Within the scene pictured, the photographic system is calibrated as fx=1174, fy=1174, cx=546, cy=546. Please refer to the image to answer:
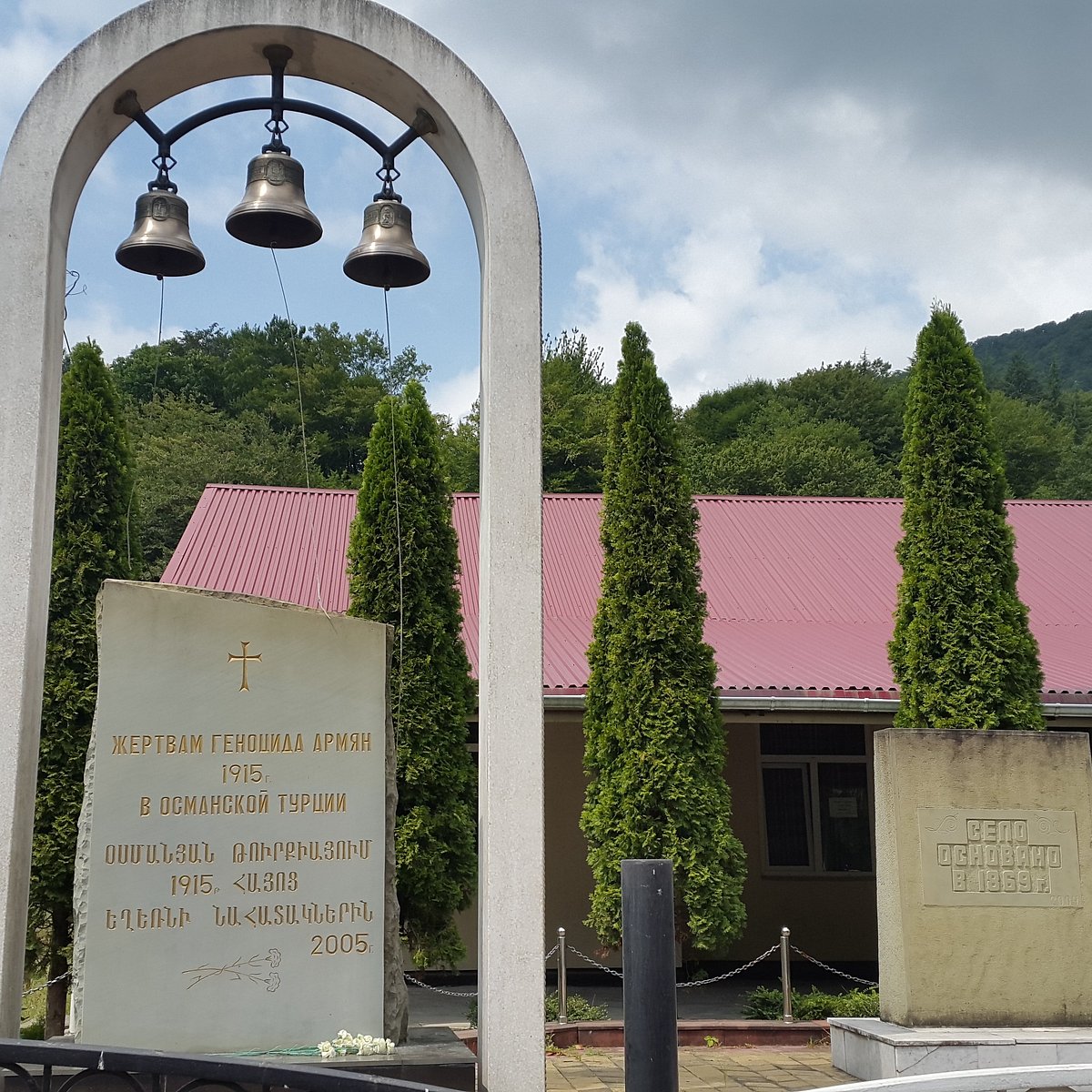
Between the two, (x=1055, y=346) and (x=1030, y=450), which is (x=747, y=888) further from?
(x=1055, y=346)

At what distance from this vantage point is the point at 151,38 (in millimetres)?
5074

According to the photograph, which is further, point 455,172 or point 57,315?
point 455,172

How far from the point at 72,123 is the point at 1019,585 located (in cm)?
1272

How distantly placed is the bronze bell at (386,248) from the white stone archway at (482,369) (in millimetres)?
385

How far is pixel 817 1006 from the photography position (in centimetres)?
982

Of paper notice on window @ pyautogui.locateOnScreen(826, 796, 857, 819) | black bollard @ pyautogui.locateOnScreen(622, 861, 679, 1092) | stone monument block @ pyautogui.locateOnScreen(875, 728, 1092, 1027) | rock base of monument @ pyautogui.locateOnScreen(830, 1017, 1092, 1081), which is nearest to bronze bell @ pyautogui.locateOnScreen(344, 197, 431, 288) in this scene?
black bollard @ pyautogui.locateOnScreen(622, 861, 679, 1092)

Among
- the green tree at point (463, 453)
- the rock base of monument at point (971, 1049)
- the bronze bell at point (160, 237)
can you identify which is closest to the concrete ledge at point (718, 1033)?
the rock base of monument at point (971, 1049)

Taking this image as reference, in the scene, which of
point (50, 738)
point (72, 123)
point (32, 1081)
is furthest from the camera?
point (50, 738)

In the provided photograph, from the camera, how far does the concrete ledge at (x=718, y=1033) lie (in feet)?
30.0

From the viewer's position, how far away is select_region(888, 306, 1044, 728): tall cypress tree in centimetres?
968

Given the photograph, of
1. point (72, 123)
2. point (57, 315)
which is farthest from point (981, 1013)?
point (72, 123)

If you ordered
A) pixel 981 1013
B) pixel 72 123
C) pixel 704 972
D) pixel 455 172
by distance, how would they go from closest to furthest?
pixel 72 123 < pixel 455 172 < pixel 981 1013 < pixel 704 972

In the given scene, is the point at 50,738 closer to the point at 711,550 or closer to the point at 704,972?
the point at 704,972

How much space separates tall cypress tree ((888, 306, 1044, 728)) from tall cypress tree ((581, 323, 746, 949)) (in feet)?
5.89
